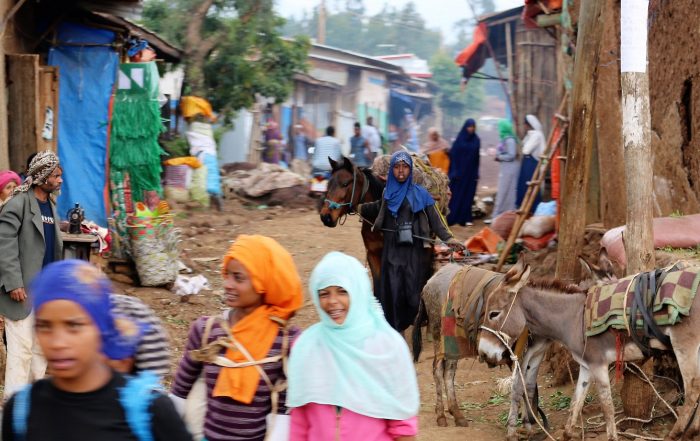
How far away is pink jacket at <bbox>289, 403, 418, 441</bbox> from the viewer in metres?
3.49

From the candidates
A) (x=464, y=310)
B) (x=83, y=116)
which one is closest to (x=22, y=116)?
(x=83, y=116)

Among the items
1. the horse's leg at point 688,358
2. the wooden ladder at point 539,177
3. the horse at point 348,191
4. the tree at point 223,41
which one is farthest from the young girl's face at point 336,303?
the tree at point 223,41

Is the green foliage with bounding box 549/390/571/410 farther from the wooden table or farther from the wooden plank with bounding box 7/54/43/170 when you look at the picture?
the wooden plank with bounding box 7/54/43/170

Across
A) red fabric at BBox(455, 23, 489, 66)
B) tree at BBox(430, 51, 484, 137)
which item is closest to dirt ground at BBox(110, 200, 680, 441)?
red fabric at BBox(455, 23, 489, 66)

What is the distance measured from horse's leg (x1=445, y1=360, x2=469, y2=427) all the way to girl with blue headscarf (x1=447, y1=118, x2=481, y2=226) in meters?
9.06

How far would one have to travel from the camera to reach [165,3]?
20859mm

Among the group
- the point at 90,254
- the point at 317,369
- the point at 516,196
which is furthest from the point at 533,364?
the point at 516,196

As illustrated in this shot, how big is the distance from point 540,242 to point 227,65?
35.7ft

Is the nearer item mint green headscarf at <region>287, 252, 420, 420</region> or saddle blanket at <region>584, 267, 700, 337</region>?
mint green headscarf at <region>287, 252, 420, 420</region>

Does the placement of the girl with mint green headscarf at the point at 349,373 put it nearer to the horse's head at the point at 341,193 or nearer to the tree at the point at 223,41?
the horse's head at the point at 341,193

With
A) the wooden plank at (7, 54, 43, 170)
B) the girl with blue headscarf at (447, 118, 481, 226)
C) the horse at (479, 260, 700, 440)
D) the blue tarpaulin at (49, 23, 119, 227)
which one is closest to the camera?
the horse at (479, 260, 700, 440)

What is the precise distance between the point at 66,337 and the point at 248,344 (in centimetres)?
125

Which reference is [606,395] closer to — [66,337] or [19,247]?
[19,247]

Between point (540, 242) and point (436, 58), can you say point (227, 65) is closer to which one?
point (540, 242)
